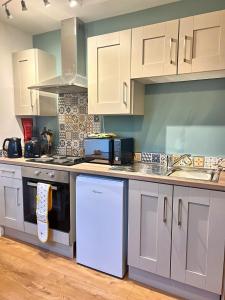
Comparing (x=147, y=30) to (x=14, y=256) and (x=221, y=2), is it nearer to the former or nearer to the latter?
(x=221, y=2)

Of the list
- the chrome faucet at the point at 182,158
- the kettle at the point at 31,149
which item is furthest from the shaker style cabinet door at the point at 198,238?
the kettle at the point at 31,149

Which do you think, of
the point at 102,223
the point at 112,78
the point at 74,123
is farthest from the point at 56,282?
the point at 112,78

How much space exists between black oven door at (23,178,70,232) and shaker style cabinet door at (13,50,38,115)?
2.99 ft

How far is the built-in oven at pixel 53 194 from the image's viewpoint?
6.76ft

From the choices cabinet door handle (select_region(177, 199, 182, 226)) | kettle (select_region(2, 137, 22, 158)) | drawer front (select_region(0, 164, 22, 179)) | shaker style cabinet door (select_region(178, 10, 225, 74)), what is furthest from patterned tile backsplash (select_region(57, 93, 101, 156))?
cabinet door handle (select_region(177, 199, 182, 226))

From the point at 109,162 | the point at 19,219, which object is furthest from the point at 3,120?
the point at 109,162

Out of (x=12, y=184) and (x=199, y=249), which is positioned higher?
(x=12, y=184)

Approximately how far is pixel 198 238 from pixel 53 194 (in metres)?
1.30

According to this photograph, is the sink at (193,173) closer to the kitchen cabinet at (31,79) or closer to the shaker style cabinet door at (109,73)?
the shaker style cabinet door at (109,73)

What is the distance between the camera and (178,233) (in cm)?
162

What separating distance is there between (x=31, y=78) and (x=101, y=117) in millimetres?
943

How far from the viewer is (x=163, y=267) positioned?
1703 mm

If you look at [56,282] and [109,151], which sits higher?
[109,151]

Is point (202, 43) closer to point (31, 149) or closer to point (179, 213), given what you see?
point (179, 213)
